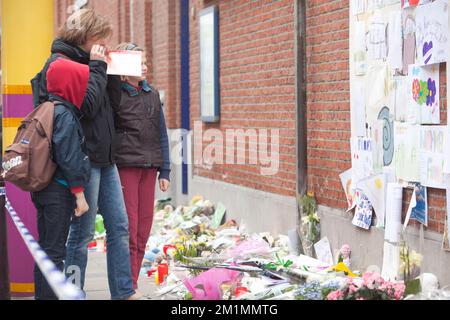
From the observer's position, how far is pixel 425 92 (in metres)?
7.57

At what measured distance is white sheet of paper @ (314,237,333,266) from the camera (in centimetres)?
938

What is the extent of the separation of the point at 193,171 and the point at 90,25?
789 cm

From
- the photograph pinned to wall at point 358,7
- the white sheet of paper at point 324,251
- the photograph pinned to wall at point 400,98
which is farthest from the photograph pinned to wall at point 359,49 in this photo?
the white sheet of paper at point 324,251

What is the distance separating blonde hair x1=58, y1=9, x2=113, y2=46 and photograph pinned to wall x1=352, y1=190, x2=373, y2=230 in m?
2.65

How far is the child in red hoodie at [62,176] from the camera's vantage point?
6.84m

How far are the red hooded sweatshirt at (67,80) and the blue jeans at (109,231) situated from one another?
1.87 ft

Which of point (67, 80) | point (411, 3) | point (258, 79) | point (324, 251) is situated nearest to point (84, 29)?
point (67, 80)

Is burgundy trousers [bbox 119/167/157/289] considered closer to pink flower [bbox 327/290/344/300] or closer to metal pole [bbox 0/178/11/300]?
metal pole [bbox 0/178/11/300]

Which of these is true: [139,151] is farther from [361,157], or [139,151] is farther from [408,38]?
[408,38]

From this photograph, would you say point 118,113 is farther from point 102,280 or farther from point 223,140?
point 223,140

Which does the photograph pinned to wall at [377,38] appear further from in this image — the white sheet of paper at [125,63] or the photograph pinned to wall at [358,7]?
the white sheet of paper at [125,63]

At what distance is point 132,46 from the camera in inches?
336

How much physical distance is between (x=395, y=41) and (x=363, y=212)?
147cm

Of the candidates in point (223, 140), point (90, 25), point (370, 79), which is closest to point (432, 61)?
point (370, 79)
